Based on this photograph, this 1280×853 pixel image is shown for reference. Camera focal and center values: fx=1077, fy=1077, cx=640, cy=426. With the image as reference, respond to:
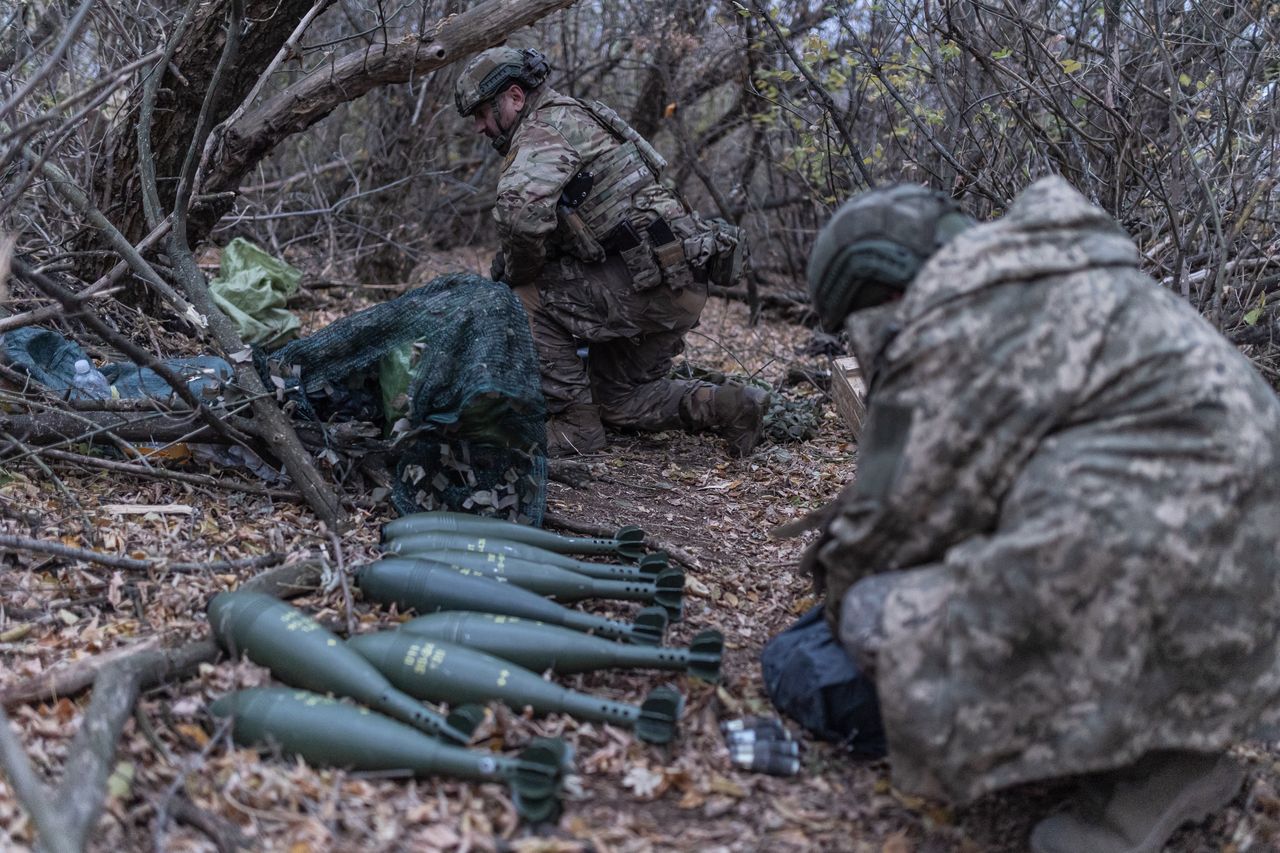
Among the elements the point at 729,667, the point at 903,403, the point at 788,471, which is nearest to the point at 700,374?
the point at 788,471

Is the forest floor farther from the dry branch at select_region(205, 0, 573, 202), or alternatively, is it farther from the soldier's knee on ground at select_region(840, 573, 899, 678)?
the dry branch at select_region(205, 0, 573, 202)

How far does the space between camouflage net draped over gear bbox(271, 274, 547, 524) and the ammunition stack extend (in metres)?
0.34

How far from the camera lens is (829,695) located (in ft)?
10.4

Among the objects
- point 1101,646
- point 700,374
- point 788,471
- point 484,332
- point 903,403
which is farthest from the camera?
point 700,374

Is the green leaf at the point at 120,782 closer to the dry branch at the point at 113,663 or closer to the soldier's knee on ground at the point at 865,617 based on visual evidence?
the dry branch at the point at 113,663

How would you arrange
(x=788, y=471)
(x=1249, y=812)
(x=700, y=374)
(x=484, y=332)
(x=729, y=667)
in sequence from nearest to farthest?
1. (x=1249, y=812)
2. (x=729, y=667)
3. (x=484, y=332)
4. (x=788, y=471)
5. (x=700, y=374)

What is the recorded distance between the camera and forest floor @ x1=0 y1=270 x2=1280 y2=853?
107 inches

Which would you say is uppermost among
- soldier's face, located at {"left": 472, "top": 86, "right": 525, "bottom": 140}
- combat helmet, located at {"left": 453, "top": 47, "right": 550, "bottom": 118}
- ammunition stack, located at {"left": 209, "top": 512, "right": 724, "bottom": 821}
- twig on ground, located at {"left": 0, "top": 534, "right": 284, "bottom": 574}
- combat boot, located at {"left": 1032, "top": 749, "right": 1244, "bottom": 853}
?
combat helmet, located at {"left": 453, "top": 47, "right": 550, "bottom": 118}

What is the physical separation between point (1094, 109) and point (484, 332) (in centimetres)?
389

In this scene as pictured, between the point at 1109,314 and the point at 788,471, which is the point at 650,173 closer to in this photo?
the point at 788,471

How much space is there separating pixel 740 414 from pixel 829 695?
9.71 ft

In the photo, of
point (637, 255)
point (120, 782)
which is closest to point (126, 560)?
point (120, 782)

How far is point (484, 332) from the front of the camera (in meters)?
4.34

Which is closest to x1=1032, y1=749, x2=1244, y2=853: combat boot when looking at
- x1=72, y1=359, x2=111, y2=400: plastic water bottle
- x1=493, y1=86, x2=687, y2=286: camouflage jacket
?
x1=493, y1=86, x2=687, y2=286: camouflage jacket
